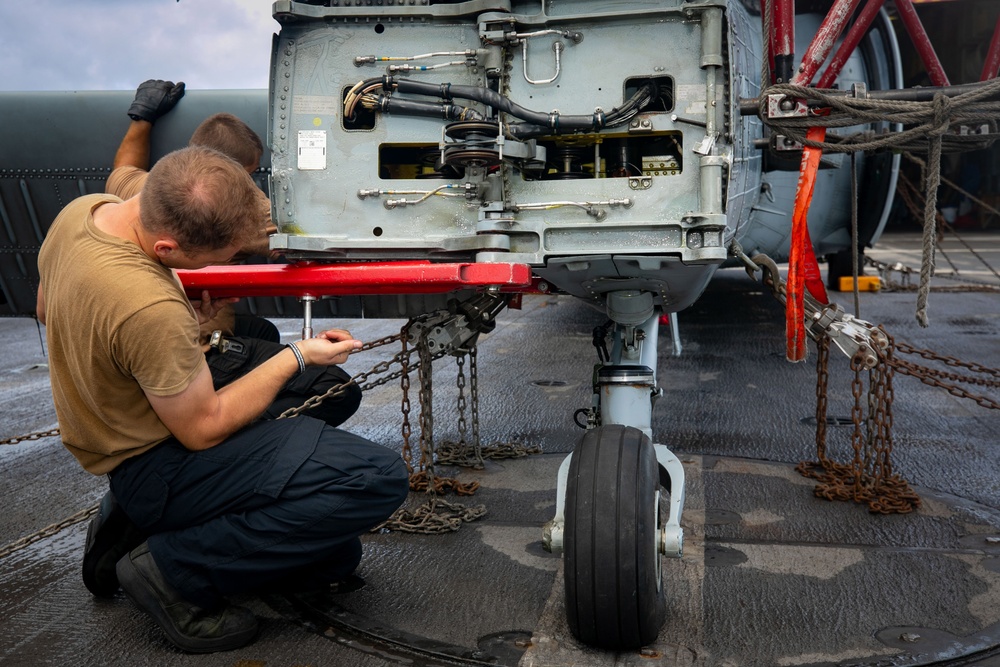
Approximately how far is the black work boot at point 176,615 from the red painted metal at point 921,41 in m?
3.57

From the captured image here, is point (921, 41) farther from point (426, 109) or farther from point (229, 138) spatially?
point (229, 138)

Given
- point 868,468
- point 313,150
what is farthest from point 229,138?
point 868,468

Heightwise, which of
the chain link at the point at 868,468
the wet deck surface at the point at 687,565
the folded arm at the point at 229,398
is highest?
the folded arm at the point at 229,398

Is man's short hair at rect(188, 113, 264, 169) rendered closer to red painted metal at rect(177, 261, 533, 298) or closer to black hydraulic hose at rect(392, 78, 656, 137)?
red painted metal at rect(177, 261, 533, 298)

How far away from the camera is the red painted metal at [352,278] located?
287 centimetres

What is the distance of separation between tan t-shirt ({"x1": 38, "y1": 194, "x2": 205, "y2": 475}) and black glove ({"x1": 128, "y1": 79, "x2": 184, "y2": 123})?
1946 millimetres

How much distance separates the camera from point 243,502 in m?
2.58

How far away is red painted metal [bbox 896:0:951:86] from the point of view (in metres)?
3.96

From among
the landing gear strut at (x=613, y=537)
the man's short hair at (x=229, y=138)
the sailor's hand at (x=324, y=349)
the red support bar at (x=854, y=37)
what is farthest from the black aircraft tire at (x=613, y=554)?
the man's short hair at (x=229, y=138)

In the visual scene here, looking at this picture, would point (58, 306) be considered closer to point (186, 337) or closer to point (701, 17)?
point (186, 337)

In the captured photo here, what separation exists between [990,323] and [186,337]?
8.38 metres

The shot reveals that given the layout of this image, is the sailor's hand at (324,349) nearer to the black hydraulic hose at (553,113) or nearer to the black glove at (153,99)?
the black hydraulic hose at (553,113)

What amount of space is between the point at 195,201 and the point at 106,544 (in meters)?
1.31

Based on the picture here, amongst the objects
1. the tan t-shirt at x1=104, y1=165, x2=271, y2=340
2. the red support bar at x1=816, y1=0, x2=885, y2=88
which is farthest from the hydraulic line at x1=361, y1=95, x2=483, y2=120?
the red support bar at x1=816, y1=0, x2=885, y2=88
